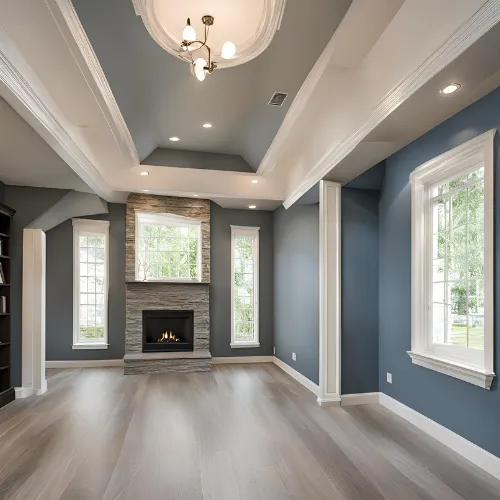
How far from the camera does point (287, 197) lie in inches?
→ 240

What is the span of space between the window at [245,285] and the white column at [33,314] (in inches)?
120

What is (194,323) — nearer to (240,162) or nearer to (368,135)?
(240,162)

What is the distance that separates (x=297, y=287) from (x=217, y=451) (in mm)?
3051

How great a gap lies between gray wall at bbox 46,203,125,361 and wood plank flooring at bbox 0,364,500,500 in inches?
62.8

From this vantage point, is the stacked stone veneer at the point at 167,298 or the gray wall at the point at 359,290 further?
the stacked stone veneer at the point at 167,298

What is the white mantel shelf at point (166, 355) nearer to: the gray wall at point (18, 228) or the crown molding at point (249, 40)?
the gray wall at point (18, 228)

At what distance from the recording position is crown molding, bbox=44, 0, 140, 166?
7.94 ft

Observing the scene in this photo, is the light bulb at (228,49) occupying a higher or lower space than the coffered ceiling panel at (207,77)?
lower

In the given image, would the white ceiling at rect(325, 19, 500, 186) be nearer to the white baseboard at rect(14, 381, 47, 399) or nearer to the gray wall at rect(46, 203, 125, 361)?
the gray wall at rect(46, 203, 125, 361)

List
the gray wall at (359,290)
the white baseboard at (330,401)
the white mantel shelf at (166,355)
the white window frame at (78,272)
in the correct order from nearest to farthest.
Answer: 1. the white baseboard at (330,401)
2. the gray wall at (359,290)
3. the white mantel shelf at (166,355)
4. the white window frame at (78,272)

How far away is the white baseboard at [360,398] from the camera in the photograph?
441 cm

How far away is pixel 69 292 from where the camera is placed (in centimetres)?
647

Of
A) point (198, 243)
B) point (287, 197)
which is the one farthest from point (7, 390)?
point (287, 197)

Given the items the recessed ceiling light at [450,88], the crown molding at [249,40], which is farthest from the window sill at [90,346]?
the recessed ceiling light at [450,88]
